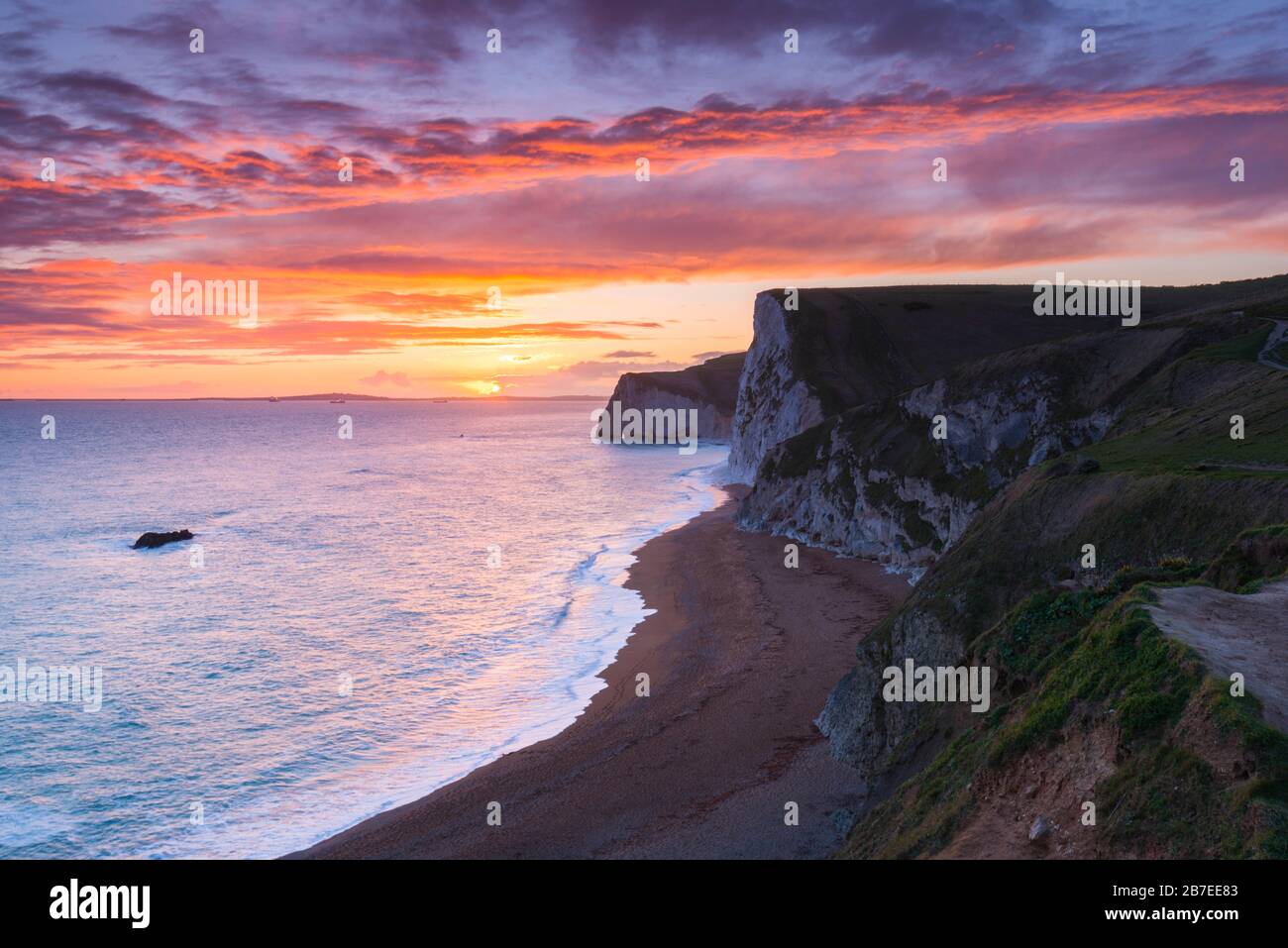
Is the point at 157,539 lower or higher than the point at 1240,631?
lower

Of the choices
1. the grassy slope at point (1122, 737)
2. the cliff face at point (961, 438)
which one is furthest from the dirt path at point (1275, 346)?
the grassy slope at point (1122, 737)

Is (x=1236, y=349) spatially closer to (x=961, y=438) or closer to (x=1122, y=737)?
(x=961, y=438)

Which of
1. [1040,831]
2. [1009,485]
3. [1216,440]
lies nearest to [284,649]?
[1009,485]

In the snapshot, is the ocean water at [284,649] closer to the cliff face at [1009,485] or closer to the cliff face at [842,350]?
the cliff face at [1009,485]

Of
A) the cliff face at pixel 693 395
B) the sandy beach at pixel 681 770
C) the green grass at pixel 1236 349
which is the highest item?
the cliff face at pixel 693 395

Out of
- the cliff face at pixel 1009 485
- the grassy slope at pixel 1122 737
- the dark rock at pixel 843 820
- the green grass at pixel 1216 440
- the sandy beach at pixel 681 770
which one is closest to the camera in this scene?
the grassy slope at pixel 1122 737
